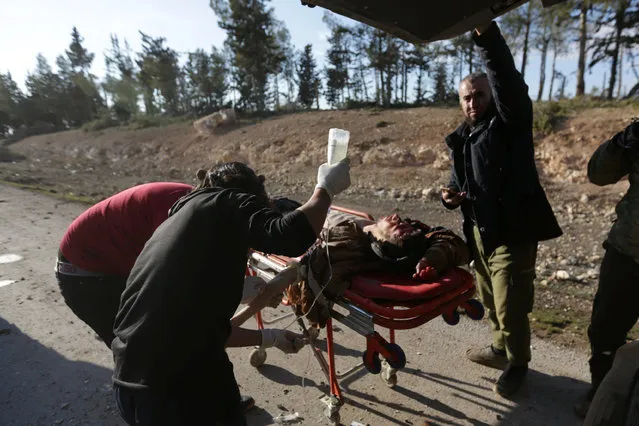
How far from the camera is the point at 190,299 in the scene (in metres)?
1.66

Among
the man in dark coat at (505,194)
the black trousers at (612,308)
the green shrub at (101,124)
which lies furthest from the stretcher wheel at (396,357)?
the green shrub at (101,124)

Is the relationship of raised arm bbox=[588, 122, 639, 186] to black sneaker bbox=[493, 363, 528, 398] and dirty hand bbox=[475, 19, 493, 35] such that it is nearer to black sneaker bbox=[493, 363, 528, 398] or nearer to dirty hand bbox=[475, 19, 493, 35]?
dirty hand bbox=[475, 19, 493, 35]

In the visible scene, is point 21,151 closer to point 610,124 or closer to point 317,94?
point 317,94

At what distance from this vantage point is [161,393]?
66.0 inches

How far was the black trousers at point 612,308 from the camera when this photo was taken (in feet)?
7.85

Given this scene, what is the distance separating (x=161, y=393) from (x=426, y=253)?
1.65m

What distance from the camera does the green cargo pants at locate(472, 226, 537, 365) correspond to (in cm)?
267

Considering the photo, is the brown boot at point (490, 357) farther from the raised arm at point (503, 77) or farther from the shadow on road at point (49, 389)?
the shadow on road at point (49, 389)

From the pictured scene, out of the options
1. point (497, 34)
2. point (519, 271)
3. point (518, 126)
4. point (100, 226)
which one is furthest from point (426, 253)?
point (100, 226)

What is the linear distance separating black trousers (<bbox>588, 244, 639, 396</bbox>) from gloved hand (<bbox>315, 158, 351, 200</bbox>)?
174 cm

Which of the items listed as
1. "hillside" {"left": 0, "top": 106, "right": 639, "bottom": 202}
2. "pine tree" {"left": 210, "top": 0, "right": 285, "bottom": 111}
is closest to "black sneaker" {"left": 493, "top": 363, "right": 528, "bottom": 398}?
"hillside" {"left": 0, "top": 106, "right": 639, "bottom": 202}

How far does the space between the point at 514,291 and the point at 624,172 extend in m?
0.98

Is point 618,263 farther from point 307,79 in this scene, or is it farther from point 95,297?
point 307,79

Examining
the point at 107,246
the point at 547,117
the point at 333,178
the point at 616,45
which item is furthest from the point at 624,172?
the point at 616,45
